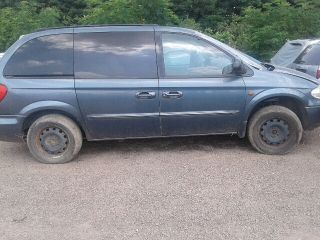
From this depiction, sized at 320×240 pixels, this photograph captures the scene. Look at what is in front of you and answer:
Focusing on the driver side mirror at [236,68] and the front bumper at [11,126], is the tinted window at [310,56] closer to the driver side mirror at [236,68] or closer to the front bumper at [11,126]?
the driver side mirror at [236,68]

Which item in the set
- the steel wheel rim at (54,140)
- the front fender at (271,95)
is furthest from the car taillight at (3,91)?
the front fender at (271,95)

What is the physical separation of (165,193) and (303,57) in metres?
4.40

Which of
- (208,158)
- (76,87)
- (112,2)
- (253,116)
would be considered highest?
(112,2)

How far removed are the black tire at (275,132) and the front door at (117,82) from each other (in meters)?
1.40

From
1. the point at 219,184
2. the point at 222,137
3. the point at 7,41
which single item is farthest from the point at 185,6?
the point at 219,184

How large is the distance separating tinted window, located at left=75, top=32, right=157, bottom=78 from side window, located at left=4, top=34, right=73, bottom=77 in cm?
15

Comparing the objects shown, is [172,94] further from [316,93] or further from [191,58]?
[316,93]

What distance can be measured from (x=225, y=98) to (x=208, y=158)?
33.9 inches

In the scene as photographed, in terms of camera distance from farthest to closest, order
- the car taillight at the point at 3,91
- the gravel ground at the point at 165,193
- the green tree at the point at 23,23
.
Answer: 1. the green tree at the point at 23,23
2. the car taillight at the point at 3,91
3. the gravel ground at the point at 165,193

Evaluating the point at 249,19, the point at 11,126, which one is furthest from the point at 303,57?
the point at 249,19

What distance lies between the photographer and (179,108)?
18.9ft

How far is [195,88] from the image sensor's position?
5719 mm

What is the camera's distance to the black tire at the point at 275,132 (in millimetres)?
5910

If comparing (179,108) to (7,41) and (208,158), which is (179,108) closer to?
(208,158)
